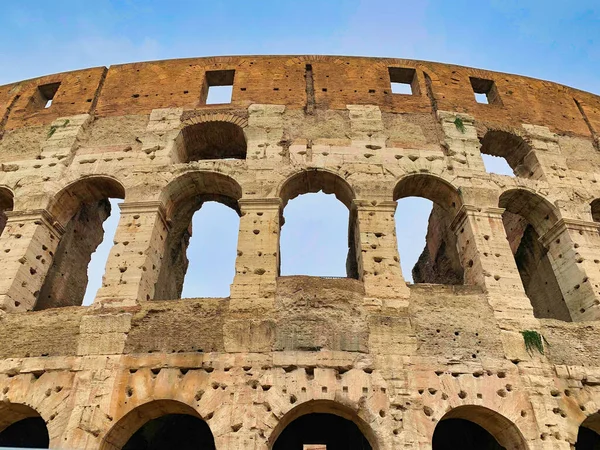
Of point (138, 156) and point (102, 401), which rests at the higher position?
point (138, 156)

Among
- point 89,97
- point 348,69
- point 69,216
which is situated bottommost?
point 69,216

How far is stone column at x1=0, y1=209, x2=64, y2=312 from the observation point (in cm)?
741

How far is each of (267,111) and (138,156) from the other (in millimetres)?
2861

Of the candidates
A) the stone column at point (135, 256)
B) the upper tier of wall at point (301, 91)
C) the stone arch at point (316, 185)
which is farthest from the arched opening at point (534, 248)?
the stone column at point (135, 256)

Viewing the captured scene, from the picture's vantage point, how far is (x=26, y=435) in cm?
835

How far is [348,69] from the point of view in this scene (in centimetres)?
1100

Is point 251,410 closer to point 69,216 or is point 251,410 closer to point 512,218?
point 69,216

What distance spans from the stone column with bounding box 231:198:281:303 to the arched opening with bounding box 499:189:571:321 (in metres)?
4.57

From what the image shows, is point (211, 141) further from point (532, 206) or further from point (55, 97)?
point (532, 206)

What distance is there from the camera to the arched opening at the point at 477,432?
242 inches

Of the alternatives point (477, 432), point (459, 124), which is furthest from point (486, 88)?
point (477, 432)

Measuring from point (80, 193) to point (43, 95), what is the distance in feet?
15.0

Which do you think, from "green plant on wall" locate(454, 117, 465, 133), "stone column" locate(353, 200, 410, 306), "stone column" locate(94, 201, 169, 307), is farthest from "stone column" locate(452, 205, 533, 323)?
"stone column" locate(94, 201, 169, 307)

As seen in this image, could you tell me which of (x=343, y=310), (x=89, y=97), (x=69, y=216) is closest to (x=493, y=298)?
(x=343, y=310)
